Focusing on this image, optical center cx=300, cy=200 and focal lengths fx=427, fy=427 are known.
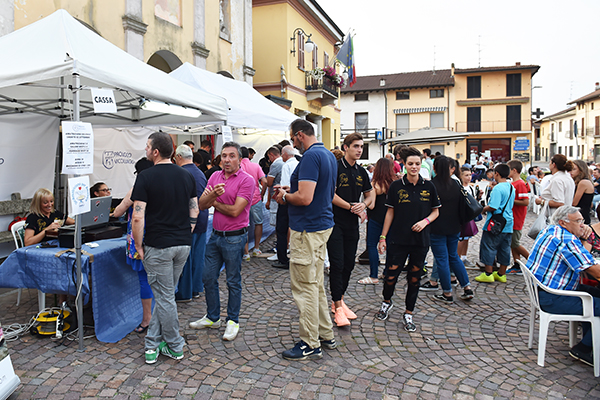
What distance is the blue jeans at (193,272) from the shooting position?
5117mm

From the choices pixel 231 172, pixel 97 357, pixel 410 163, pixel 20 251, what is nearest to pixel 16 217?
pixel 20 251

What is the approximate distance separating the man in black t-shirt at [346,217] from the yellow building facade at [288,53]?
12.2 metres

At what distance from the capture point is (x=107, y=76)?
421cm

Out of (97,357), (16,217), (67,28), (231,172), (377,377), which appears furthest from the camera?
(16,217)

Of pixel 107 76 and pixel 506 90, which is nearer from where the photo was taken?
pixel 107 76

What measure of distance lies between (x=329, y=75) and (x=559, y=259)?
18676 millimetres

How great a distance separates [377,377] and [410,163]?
83.1 inches

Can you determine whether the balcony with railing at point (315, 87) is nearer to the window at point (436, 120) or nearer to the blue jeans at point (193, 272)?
the blue jeans at point (193, 272)

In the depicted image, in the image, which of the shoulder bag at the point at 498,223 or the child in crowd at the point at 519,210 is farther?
the child in crowd at the point at 519,210


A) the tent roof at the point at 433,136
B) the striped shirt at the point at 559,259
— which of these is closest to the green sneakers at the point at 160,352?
the striped shirt at the point at 559,259

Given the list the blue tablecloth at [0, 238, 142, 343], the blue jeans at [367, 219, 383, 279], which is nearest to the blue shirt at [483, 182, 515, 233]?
the blue jeans at [367, 219, 383, 279]

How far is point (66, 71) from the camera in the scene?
386 cm

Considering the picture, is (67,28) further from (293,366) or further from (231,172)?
(293,366)

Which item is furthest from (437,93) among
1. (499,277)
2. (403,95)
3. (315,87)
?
(499,277)
